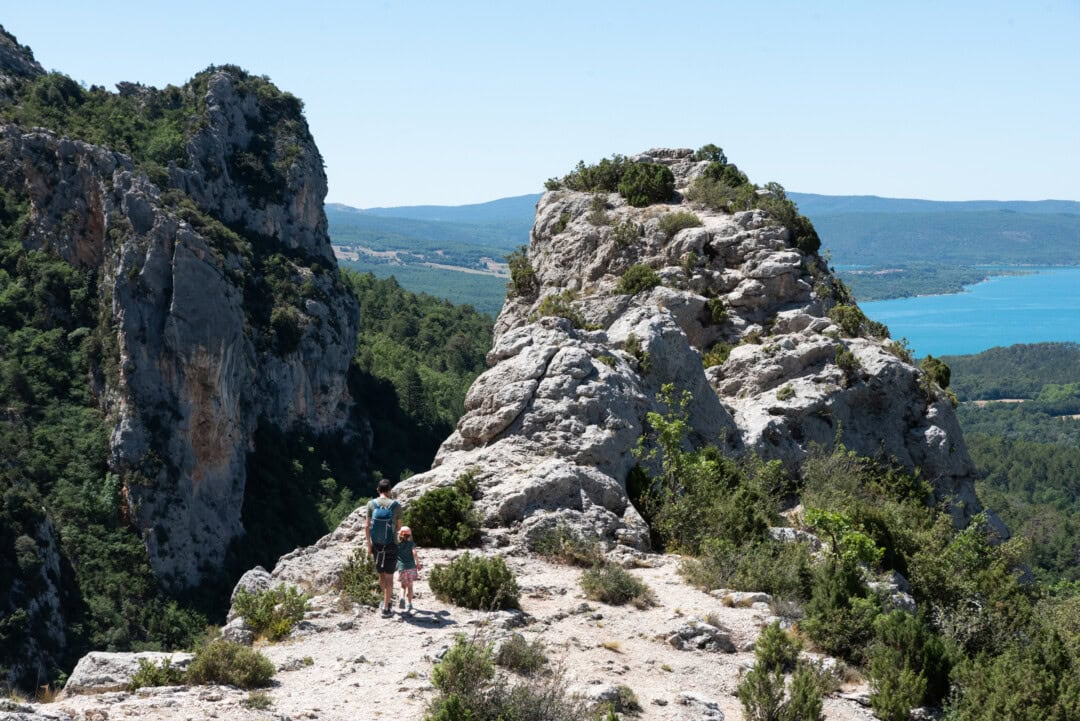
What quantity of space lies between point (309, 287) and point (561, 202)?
6146cm

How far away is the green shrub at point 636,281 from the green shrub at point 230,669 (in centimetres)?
1121

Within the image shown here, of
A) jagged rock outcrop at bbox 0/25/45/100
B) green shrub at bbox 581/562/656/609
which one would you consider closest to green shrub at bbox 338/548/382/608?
green shrub at bbox 581/562/656/609

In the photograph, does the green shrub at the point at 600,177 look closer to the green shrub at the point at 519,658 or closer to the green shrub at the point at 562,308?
the green shrub at the point at 562,308

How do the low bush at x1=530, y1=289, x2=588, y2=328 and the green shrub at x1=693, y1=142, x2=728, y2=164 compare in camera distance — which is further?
the green shrub at x1=693, y1=142, x2=728, y2=164

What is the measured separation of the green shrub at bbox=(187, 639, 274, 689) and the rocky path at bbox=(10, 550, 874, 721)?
0.42 ft

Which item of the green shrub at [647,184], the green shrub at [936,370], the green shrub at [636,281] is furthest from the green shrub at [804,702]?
the green shrub at [647,184]

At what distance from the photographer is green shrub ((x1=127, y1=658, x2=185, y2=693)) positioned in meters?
7.79

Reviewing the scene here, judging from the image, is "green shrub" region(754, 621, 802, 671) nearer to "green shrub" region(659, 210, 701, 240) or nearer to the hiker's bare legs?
the hiker's bare legs

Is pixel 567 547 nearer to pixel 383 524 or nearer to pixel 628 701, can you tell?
pixel 383 524

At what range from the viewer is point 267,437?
2840 inches

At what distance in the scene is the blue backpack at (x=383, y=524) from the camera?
9.79 m

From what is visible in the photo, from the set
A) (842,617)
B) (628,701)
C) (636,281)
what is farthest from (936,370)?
(628,701)

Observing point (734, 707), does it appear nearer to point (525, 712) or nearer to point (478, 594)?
point (525, 712)

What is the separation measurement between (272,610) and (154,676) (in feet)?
5.01
